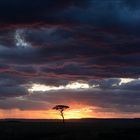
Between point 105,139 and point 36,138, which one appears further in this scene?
point 36,138

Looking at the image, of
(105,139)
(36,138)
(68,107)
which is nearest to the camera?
(105,139)

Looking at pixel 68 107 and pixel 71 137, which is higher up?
pixel 68 107

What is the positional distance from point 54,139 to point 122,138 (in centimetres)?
1234

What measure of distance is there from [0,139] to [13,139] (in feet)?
7.77

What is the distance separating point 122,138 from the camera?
72.8 m

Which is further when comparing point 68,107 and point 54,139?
point 68,107

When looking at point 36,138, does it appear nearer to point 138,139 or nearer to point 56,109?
point 138,139

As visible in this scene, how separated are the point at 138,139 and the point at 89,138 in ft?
28.6

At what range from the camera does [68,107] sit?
16900 cm

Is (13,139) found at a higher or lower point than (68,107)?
lower

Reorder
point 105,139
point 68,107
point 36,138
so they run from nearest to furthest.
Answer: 1. point 105,139
2. point 36,138
3. point 68,107

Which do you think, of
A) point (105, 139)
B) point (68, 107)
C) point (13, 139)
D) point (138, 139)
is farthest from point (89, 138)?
point (68, 107)

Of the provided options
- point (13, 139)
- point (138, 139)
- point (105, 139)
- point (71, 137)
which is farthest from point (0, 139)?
point (138, 139)

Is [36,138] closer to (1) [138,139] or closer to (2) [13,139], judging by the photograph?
(2) [13,139]
